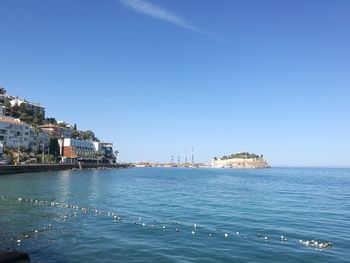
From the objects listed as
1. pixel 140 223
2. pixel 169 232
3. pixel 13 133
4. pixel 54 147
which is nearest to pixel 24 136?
pixel 13 133

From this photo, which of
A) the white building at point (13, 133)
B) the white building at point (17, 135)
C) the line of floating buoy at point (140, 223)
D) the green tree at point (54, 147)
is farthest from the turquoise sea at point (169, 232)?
the green tree at point (54, 147)

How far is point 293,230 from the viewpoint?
117ft

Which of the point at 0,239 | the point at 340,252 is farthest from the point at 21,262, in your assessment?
the point at 340,252

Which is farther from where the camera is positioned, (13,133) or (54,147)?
(54,147)

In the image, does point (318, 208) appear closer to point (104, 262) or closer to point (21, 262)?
point (104, 262)

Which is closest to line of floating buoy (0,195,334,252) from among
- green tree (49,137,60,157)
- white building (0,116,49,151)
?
white building (0,116,49,151)

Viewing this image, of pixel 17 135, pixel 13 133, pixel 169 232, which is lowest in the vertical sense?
pixel 169 232

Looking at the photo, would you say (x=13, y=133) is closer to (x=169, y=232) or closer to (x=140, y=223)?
(x=140, y=223)

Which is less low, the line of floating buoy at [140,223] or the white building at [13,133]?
the white building at [13,133]

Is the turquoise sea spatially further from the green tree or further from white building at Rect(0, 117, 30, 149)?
the green tree

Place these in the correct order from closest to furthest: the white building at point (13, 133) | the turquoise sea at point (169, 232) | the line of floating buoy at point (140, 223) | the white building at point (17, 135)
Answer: the turquoise sea at point (169, 232) < the line of floating buoy at point (140, 223) < the white building at point (13, 133) < the white building at point (17, 135)

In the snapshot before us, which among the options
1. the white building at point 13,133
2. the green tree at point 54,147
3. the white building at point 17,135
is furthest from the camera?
the green tree at point 54,147

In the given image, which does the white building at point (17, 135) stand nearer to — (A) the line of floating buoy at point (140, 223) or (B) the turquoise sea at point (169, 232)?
(A) the line of floating buoy at point (140, 223)

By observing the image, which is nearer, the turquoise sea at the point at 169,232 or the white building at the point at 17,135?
the turquoise sea at the point at 169,232
